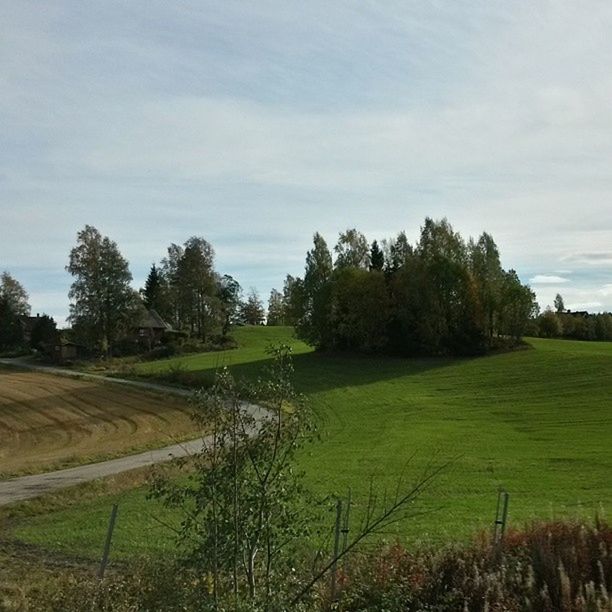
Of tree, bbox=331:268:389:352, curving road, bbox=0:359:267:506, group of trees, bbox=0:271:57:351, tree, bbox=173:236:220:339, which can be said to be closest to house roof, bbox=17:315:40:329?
group of trees, bbox=0:271:57:351

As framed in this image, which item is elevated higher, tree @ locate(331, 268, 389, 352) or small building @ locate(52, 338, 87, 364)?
tree @ locate(331, 268, 389, 352)

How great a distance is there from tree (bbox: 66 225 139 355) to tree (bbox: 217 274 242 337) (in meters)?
16.7

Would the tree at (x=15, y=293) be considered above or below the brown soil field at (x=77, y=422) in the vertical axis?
above

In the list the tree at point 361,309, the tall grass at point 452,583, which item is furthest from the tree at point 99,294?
the tall grass at point 452,583

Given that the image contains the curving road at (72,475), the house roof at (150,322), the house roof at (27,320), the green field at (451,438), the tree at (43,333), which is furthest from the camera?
the house roof at (27,320)

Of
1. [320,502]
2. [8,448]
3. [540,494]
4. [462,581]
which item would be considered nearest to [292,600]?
[320,502]

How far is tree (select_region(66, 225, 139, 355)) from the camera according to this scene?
85125mm

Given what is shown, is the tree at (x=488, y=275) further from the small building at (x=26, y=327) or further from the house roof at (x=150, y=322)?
the small building at (x=26, y=327)

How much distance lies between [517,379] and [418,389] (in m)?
8.65

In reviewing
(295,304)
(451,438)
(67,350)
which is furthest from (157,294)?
(451,438)

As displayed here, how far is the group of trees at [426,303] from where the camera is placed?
7688 centimetres

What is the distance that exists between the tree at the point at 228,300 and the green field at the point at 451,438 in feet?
67.6

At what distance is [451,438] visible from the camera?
37.2 meters

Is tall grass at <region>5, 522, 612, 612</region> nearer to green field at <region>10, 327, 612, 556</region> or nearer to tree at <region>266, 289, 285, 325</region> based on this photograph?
green field at <region>10, 327, 612, 556</region>
